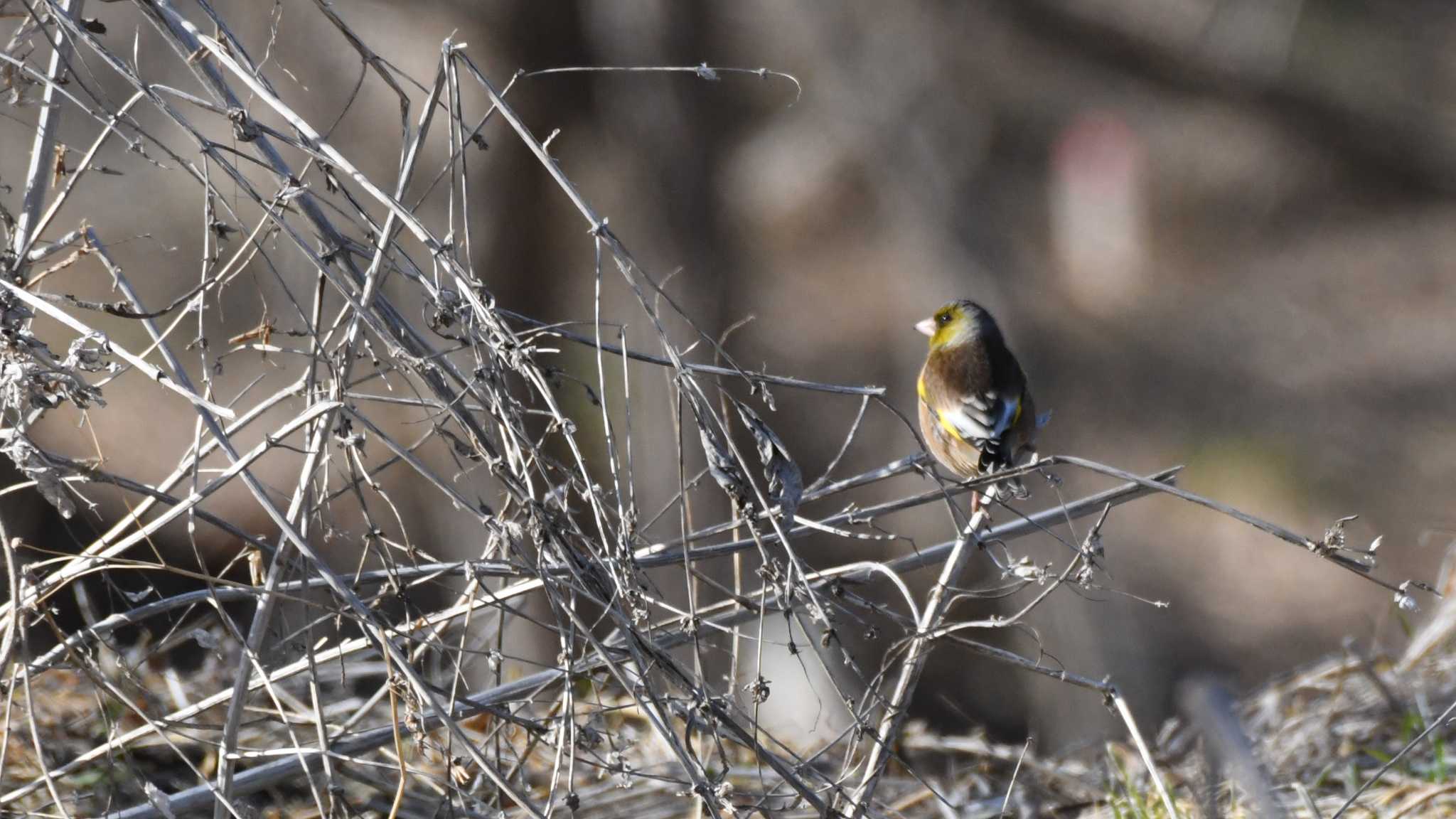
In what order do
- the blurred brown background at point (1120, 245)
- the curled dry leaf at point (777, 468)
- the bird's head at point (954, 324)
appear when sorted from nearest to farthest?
the curled dry leaf at point (777, 468), the bird's head at point (954, 324), the blurred brown background at point (1120, 245)

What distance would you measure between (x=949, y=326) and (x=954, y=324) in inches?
1.4

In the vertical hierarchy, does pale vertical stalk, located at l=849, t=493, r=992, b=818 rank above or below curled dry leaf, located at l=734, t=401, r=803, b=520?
below

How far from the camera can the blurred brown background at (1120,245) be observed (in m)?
8.45

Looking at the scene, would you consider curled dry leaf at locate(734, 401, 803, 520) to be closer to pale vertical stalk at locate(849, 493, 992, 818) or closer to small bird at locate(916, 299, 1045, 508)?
pale vertical stalk at locate(849, 493, 992, 818)

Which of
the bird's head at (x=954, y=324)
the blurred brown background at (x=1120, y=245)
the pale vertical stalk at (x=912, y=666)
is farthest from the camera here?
the blurred brown background at (x=1120, y=245)

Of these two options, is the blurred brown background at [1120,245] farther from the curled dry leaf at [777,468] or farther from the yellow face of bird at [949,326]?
Answer: the curled dry leaf at [777,468]

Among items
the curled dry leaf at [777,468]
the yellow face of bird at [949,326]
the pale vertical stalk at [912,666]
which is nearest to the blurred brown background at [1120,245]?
the yellow face of bird at [949,326]

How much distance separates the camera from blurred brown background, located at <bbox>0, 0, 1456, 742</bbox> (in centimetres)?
845

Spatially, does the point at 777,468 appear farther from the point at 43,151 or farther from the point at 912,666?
the point at 43,151

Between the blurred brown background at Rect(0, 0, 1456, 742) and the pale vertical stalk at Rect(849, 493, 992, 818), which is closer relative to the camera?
the pale vertical stalk at Rect(849, 493, 992, 818)

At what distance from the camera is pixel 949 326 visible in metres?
5.07

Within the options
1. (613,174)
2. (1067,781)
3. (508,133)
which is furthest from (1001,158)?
(1067,781)

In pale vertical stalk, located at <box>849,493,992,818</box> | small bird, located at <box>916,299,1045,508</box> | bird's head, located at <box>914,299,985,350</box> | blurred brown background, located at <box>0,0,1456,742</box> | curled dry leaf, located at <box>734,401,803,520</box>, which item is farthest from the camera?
blurred brown background, located at <box>0,0,1456,742</box>

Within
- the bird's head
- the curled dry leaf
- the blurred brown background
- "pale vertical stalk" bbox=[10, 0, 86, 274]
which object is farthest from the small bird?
the blurred brown background
